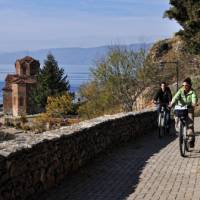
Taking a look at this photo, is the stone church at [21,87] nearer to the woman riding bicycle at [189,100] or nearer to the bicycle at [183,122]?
the woman riding bicycle at [189,100]

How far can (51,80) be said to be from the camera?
291ft

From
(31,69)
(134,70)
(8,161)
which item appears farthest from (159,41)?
(8,161)

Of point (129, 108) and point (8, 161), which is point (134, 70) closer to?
point (129, 108)

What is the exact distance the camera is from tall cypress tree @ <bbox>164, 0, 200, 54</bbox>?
25641mm

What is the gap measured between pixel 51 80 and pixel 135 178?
79.1m

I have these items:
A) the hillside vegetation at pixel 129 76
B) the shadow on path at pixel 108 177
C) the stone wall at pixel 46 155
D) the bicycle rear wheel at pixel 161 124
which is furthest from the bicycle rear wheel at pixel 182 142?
the hillside vegetation at pixel 129 76

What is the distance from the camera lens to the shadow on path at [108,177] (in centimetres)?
856

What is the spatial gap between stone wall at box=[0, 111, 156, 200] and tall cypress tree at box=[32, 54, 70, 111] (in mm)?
74745

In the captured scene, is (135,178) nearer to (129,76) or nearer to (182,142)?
(182,142)

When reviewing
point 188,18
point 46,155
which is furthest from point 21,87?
point 46,155

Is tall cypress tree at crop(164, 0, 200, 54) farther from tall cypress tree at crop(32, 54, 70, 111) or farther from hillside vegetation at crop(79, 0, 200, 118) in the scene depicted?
tall cypress tree at crop(32, 54, 70, 111)

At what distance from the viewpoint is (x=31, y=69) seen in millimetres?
122500

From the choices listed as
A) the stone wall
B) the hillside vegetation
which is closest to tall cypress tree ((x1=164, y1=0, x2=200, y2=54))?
the stone wall

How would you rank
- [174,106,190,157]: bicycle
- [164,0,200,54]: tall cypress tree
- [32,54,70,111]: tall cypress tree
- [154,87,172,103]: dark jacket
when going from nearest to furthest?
Answer: [174,106,190,157]: bicycle → [154,87,172,103]: dark jacket → [164,0,200,54]: tall cypress tree → [32,54,70,111]: tall cypress tree
